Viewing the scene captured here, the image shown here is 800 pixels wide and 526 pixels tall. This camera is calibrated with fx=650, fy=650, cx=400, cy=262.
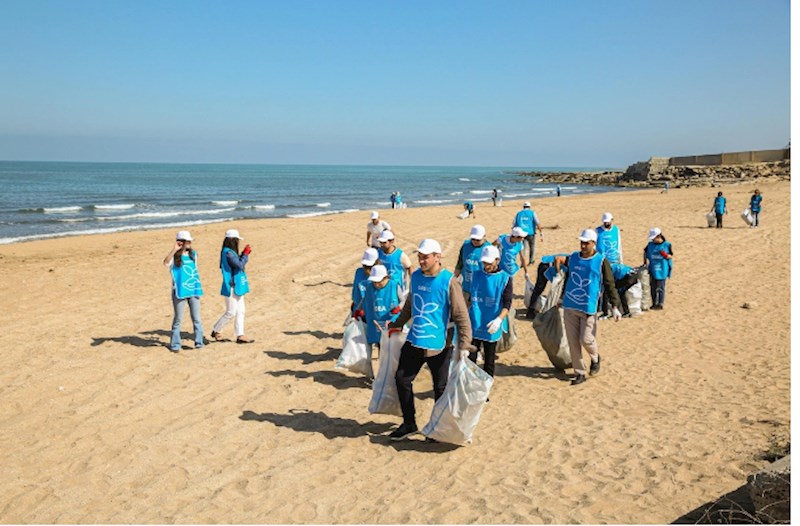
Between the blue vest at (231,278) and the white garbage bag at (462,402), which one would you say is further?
the blue vest at (231,278)

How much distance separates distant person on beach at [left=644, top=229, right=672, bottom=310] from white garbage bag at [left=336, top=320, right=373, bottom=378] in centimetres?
579

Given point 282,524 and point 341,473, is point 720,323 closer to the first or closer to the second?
point 341,473

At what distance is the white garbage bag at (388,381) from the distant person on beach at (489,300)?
0.94 m

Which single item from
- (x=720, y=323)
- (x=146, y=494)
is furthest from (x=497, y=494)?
(x=720, y=323)

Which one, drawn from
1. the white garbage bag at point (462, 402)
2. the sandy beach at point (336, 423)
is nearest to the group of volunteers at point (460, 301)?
the white garbage bag at point (462, 402)

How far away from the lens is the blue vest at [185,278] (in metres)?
8.29

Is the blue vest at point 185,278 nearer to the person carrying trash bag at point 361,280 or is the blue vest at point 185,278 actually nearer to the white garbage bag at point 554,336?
the person carrying trash bag at point 361,280

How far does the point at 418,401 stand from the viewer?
22.8 feet

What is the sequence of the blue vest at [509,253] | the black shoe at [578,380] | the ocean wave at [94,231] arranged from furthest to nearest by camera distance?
the ocean wave at [94,231] → the blue vest at [509,253] → the black shoe at [578,380]

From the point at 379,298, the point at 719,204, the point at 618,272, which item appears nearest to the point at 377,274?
the point at 379,298

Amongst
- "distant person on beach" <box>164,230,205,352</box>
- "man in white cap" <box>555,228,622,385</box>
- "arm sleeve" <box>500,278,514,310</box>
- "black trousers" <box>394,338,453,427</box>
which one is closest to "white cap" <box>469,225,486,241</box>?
"man in white cap" <box>555,228,622,385</box>

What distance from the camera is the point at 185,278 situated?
27.3ft

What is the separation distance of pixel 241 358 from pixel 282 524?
416 cm

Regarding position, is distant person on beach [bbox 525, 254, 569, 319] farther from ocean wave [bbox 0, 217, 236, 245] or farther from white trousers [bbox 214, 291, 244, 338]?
ocean wave [bbox 0, 217, 236, 245]
